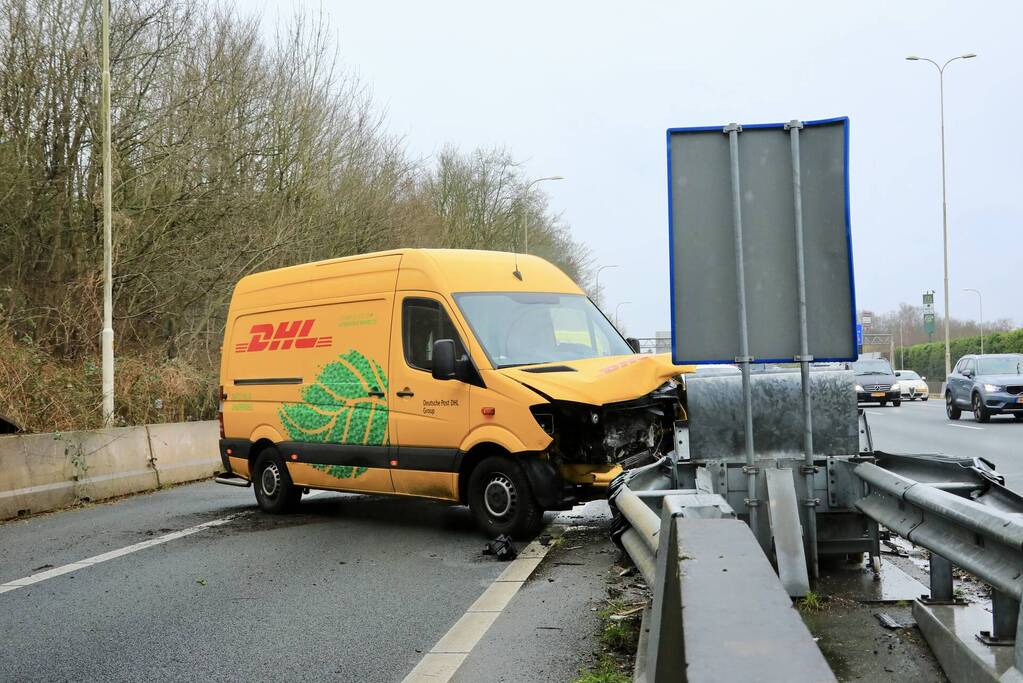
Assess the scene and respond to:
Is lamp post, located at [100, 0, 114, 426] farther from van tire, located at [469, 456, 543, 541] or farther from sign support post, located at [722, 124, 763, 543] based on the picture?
sign support post, located at [722, 124, 763, 543]

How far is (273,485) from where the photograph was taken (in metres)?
10.8

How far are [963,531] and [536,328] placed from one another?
218 inches

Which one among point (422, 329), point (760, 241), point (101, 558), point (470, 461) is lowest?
point (101, 558)

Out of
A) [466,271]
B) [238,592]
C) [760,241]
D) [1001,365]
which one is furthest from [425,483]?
[1001,365]

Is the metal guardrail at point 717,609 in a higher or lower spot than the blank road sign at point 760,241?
lower

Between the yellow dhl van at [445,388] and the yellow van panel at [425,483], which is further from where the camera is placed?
the yellow van panel at [425,483]

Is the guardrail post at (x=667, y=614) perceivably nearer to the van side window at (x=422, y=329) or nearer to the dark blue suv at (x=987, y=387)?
the van side window at (x=422, y=329)

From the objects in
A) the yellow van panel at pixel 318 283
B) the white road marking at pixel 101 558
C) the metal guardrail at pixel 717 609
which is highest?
the yellow van panel at pixel 318 283

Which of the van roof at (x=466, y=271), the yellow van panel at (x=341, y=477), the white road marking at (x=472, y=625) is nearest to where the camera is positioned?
the white road marking at (x=472, y=625)

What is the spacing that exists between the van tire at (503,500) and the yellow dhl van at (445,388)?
0.5 inches

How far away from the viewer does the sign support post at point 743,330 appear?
6129 mm

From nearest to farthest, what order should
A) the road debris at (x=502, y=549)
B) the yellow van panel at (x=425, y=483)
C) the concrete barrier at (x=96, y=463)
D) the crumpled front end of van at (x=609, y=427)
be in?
1. the road debris at (x=502, y=549)
2. the crumpled front end of van at (x=609, y=427)
3. the yellow van panel at (x=425, y=483)
4. the concrete barrier at (x=96, y=463)

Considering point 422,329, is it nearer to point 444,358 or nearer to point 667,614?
point 444,358

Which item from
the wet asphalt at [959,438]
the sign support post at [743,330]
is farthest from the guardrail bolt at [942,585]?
the wet asphalt at [959,438]
